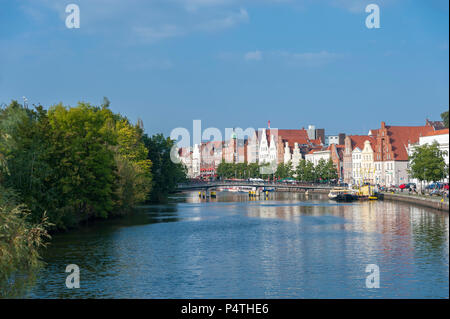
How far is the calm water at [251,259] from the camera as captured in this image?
32.5m

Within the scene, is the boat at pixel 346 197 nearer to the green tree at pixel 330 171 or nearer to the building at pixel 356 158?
the building at pixel 356 158

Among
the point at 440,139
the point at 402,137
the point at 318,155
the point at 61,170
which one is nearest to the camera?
the point at 61,170

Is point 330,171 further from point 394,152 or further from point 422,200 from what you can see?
point 422,200

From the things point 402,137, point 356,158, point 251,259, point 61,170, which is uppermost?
point 402,137

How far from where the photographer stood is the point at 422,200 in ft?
282

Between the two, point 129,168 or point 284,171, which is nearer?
point 129,168

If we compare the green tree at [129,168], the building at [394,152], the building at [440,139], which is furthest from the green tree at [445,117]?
the green tree at [129,168]

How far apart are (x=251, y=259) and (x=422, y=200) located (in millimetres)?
50525

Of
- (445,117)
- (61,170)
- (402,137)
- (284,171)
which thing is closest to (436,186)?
(402,137)

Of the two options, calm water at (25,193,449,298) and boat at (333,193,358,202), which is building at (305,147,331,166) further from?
calm water at (25,193,449,298)

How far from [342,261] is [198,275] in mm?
9823

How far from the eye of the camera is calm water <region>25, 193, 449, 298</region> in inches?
1278

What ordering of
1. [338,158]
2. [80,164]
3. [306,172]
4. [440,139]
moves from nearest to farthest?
[80,164], [440,139], [306,172], [338,158]

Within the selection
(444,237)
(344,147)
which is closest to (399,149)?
(344,147)
